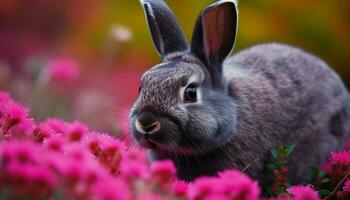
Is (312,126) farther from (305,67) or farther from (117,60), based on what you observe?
(117,60)

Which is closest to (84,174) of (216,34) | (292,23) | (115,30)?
(216,34)

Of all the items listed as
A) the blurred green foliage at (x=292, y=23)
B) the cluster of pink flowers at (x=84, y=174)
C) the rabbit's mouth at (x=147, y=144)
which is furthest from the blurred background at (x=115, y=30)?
the cluster of pink flowers at (x=84, y=174)

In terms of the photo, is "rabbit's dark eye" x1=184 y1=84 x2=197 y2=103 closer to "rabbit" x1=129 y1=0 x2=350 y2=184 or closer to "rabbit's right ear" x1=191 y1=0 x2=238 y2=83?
"rabbit" x1=129 y1=0 x2=350 y2=184

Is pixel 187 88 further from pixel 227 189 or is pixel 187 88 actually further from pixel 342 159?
pixel 227 189

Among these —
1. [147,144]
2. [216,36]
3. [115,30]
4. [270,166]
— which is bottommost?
[115,30]

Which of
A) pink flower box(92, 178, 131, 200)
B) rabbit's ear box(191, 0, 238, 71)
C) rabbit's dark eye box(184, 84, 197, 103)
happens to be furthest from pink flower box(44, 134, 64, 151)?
rabbit's ear box(191, 0, 238, 71)

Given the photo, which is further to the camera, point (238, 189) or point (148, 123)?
point (148, 123)

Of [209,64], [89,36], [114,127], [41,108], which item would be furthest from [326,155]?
[89,36]
